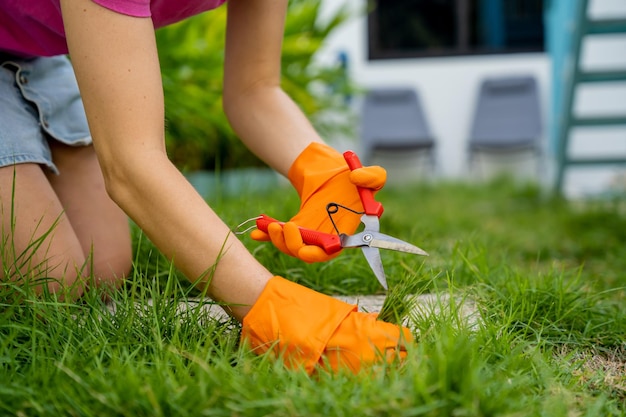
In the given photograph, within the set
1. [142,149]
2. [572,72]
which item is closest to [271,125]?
[142,149]

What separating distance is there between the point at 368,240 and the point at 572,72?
244 cm

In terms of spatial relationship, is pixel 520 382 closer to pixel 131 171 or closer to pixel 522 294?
pixel 522 294

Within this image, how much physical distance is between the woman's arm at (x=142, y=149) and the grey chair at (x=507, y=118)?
501 centimetres

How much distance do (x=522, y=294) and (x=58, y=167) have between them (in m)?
1.03

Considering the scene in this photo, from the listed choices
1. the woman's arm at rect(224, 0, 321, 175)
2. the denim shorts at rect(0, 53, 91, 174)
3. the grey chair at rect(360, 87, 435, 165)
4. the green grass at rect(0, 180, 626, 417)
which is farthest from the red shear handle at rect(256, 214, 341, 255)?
the grey chair at rect(360, 87, 435, 165)

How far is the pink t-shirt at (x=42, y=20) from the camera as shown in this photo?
48.9 inches

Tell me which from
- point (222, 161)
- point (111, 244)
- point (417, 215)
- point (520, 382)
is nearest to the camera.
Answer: point (520, 382)

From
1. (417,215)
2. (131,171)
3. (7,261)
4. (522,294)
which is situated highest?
(131,171)

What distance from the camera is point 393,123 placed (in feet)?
19.7

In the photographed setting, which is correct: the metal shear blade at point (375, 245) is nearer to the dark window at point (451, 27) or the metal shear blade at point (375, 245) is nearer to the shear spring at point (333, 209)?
the shear spring at point (333, 209)

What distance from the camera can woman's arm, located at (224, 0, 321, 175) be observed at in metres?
1.39

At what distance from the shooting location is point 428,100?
6242 mm

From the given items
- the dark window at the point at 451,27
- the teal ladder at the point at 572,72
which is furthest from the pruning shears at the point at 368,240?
the dark window at the point at 451,27

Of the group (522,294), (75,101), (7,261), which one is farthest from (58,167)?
(522,294)
